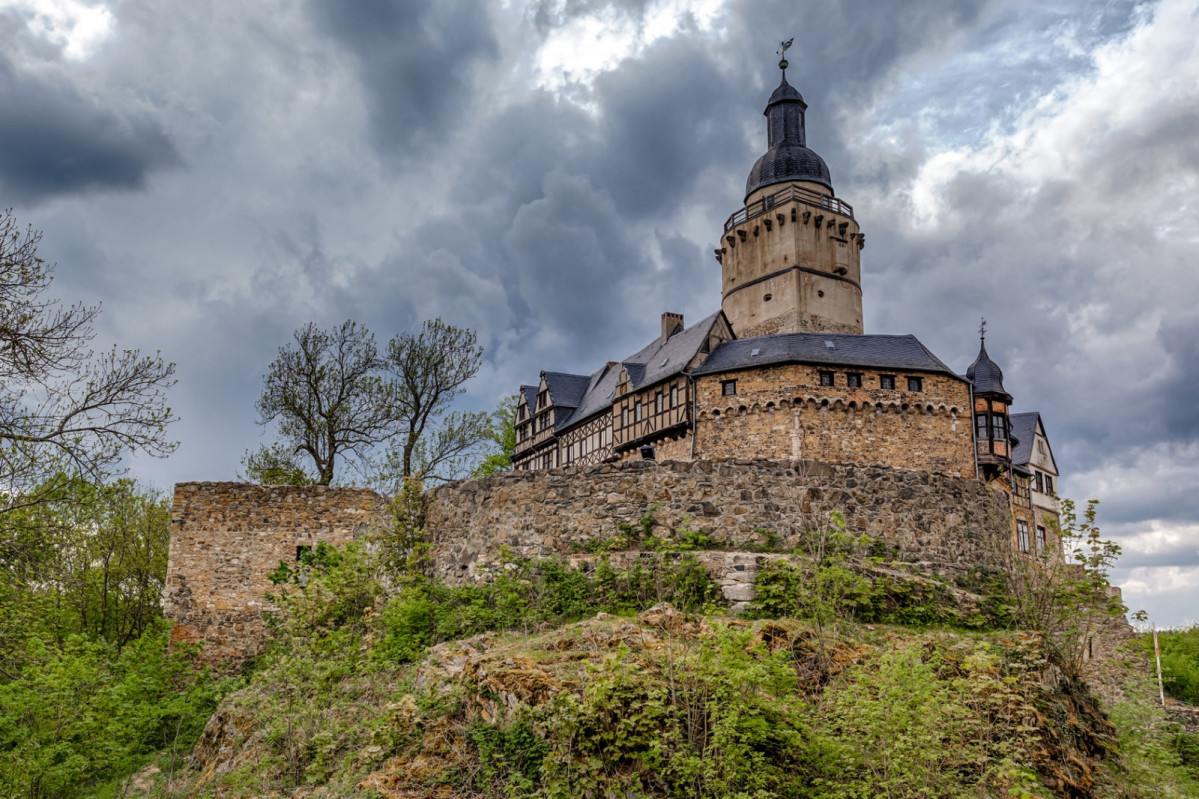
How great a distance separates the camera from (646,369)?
43.4 metres

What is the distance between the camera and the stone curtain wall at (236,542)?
2027 centimetres

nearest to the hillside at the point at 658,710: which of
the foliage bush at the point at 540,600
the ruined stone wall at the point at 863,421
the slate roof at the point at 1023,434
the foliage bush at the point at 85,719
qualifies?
the foliage bush at the point at 540,600

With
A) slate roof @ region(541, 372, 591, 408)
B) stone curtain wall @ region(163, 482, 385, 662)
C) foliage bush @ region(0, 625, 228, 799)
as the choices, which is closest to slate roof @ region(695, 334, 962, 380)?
slate roof @ region(541, 372, 591, 408)

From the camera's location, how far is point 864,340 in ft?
123

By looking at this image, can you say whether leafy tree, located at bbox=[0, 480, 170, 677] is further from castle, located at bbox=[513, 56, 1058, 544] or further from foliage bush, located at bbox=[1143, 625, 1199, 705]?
foliage bush, located at bbox=[1143, 625, 1199, 705]

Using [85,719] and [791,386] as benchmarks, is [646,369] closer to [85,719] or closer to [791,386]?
[791,386]

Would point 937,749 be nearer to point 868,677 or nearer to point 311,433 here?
point 868,677

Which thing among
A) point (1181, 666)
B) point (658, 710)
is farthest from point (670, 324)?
point (658, 710)

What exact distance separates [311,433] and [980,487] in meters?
22.8

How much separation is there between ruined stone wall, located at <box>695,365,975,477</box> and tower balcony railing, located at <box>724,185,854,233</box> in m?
14.1

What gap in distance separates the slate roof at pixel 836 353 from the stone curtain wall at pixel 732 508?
19877mm

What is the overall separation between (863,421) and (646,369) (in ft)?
37.7

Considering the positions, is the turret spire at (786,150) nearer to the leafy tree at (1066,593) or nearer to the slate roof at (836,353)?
the slate roof at (836,353)

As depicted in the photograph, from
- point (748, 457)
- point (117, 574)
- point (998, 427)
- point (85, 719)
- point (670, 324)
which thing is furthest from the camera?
point (670, 324)
